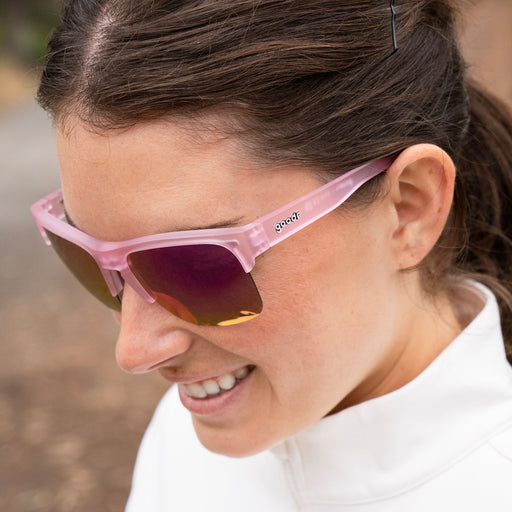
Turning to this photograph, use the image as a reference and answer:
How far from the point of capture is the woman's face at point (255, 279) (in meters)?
1.32

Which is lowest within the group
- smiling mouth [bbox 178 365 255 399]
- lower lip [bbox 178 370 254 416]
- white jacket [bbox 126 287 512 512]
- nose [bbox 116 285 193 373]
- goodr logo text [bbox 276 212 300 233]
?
white jacket [bbox 126 287 512 512]

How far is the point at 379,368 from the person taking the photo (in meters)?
1.66

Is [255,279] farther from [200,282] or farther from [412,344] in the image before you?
[412,344]

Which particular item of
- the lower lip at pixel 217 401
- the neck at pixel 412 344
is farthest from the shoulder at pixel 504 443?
the lower lip at pixel 217 401

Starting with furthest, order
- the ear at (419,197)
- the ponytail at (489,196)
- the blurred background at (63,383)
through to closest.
Result: the blurred background at (63,383) → the ponytail at (489,196) → the ear at (419,197)

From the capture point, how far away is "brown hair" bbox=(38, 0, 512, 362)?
4.33 feet

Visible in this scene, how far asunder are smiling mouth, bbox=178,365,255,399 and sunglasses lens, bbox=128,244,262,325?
17 centimetres

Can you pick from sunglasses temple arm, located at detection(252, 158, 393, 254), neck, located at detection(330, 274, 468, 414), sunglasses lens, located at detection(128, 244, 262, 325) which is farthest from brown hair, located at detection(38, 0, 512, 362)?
neck, located at detection(330, 274, 468, 414)

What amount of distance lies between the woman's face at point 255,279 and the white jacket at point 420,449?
4.7 inches

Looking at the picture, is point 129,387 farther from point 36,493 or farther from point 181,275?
point 181,275

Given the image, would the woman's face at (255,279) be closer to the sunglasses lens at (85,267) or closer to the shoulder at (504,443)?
the sunglasses lens at (85,267)

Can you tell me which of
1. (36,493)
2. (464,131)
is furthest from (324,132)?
(36,493)

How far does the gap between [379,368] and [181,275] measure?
54 centimetres

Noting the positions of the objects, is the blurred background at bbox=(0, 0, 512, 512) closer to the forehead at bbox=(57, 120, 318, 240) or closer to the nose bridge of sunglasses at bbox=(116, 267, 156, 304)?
the forehead at bbox=(57, 120, 318, 240)
